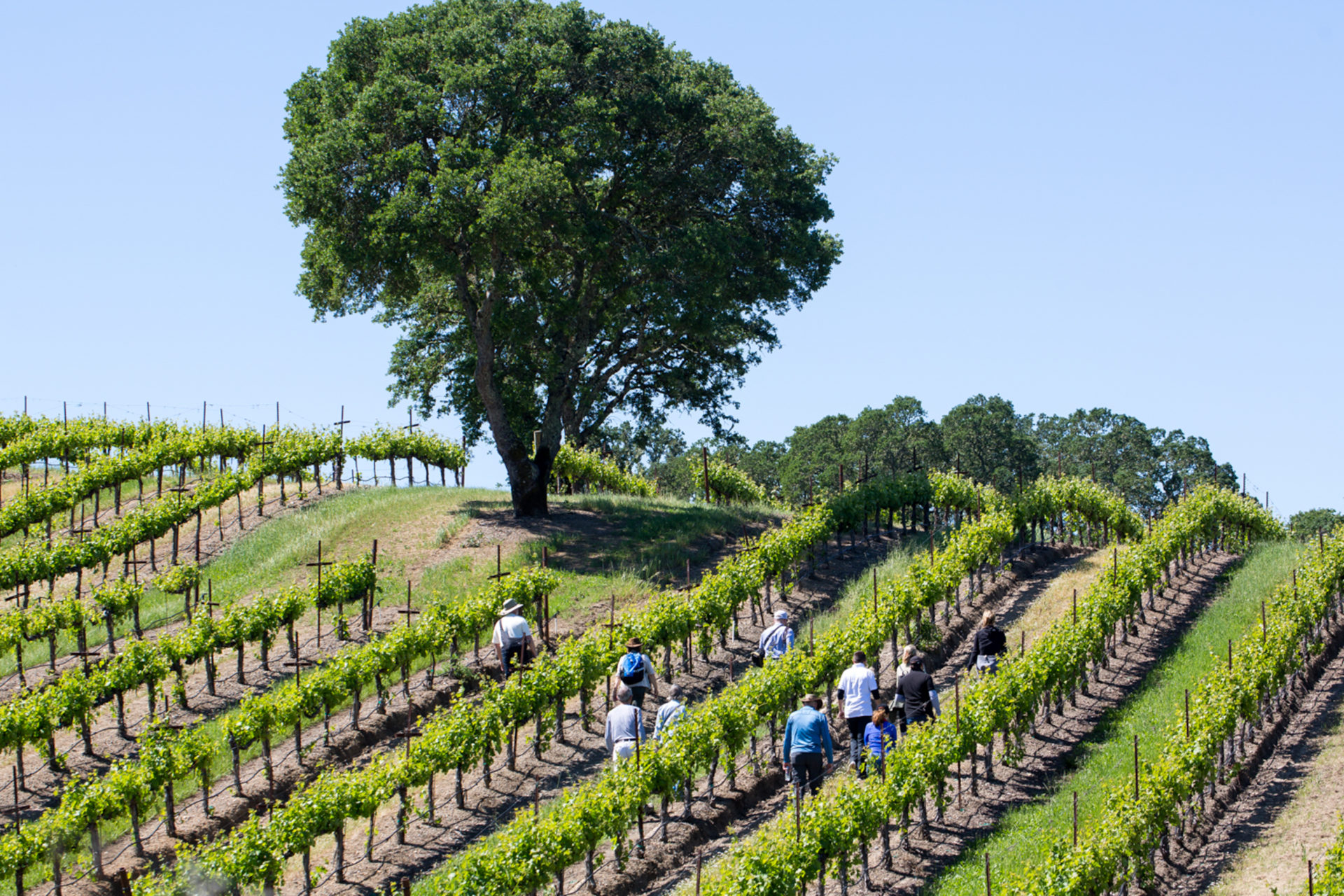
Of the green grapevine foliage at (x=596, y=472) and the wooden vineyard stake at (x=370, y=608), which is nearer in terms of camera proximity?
the wooden vineyard stake at (x=370, y=608)

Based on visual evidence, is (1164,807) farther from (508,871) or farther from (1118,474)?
(1118,474)

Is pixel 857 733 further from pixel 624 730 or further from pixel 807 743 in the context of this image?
pixel 624 730

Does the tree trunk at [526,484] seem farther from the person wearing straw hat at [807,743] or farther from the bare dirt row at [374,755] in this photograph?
the person wearing straw hat at [807,743]

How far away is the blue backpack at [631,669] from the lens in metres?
15.6

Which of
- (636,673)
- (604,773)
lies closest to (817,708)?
(604,773)

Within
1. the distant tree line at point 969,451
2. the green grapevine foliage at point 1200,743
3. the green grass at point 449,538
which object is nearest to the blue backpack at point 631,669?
the green grass at point 449,538

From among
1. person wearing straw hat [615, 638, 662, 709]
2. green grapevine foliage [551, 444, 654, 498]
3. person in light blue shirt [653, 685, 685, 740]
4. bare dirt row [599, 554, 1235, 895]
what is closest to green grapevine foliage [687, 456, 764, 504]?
green grapevine foliage [551, 444, 654, 498]

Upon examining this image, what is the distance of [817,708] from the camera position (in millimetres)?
13773

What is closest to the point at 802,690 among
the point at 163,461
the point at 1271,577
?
the point at 1271,577

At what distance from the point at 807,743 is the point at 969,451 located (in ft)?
175

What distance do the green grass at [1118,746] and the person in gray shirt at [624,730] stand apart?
3.67 m

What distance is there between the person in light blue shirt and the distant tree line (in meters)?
42.7

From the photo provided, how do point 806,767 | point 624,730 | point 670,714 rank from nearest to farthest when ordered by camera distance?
point 806,767
point 624,730
point 670,714

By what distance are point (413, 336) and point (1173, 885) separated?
27045 millimetres
